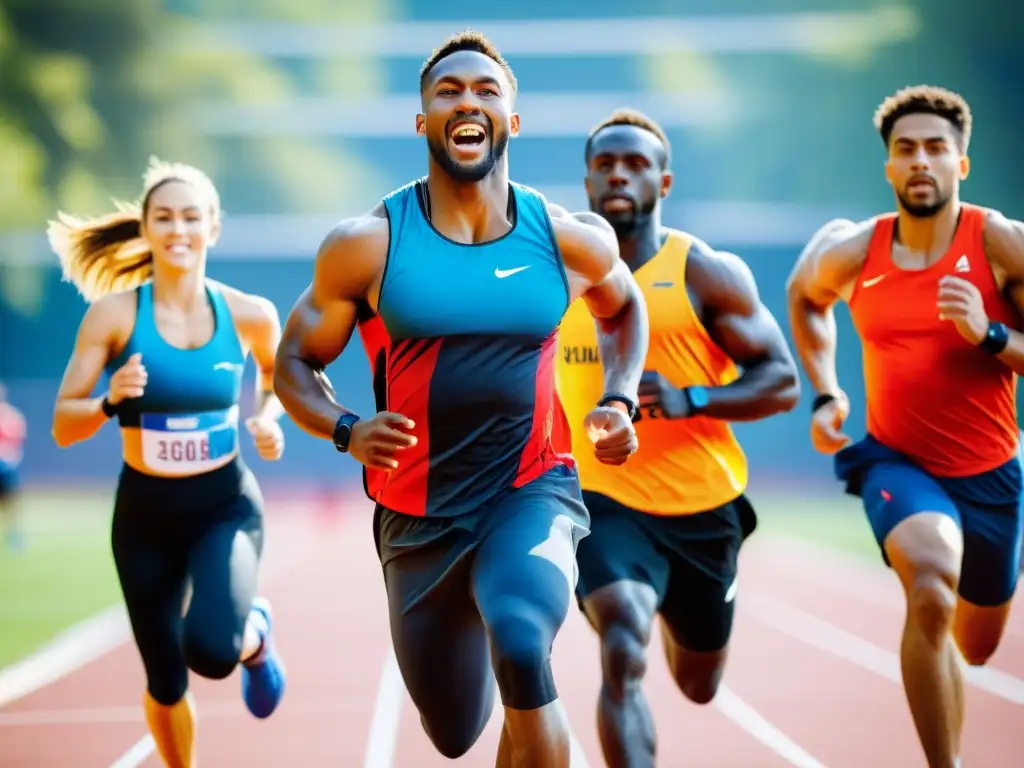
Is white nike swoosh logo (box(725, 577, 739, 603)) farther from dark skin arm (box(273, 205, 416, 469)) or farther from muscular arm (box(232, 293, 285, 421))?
muscular arm (box(232, 293, 285, 421))

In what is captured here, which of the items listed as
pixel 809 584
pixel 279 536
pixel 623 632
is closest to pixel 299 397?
pixel 623 632

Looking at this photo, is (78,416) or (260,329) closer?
(78,416)

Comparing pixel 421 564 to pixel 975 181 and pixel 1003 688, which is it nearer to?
pixel 1003 688

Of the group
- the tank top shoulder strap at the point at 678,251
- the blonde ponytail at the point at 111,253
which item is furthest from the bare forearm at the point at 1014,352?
the blonde ponytail at the point at 111,253

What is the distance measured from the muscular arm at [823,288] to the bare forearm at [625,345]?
4.44 feet

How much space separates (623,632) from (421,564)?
0.90m

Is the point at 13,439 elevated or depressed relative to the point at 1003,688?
depressed

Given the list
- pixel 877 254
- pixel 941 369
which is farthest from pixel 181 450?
pixel 941 369

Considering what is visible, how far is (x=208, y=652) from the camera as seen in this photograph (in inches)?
196

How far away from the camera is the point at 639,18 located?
28672 mm

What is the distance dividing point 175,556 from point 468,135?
86.6 inches

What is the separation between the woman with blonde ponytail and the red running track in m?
1.25

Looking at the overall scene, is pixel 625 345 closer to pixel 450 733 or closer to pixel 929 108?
pixel 450 733

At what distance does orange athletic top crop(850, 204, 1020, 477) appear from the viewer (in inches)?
202
